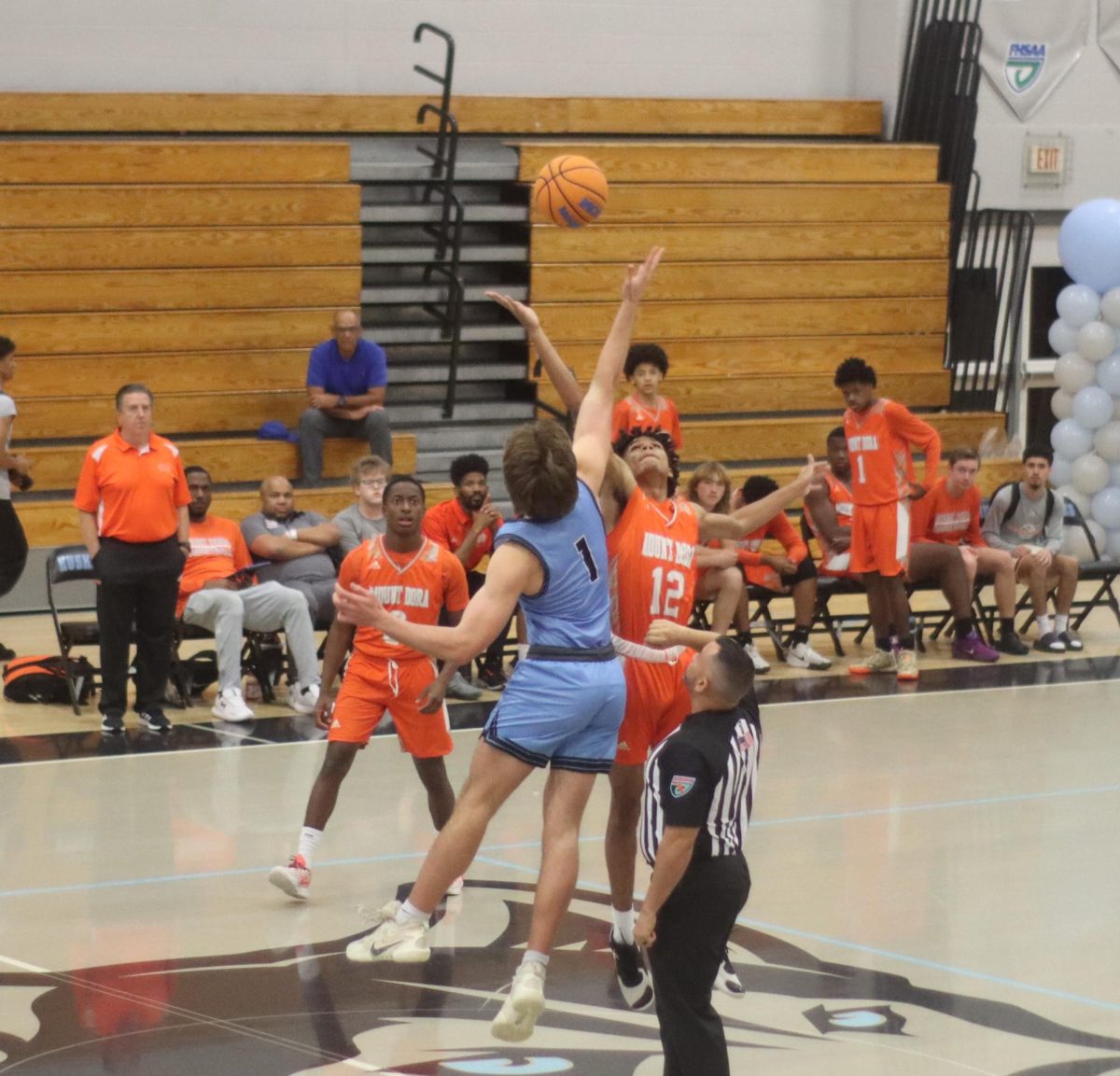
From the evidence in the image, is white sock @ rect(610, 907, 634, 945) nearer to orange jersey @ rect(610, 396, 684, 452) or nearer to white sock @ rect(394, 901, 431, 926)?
white sock @ rect(394, 901, 431, 926)

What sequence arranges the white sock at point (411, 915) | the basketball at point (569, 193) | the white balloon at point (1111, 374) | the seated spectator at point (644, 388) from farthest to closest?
the white balloon at point (1111, 374)
the seated spectator at point (644, 388)
the basketball at point (569, 193)
the white sock at point (411, 915)

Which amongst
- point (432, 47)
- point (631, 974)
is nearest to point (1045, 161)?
point (432, 47)

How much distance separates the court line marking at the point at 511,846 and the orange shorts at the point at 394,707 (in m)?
0.75

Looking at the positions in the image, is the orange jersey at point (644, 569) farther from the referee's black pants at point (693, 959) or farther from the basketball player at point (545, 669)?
the referee's black pants at point (693, 959)

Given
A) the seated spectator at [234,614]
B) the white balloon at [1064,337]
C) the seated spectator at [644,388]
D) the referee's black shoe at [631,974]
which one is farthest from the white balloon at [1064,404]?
the referee's black shoe at [631,974]

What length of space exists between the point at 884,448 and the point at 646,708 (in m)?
5.85

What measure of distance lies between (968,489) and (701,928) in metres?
8.04

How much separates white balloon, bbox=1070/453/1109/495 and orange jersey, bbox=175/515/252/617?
23.1 feet

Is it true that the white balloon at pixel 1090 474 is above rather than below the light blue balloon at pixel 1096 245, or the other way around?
below

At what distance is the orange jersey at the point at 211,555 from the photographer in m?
10.5

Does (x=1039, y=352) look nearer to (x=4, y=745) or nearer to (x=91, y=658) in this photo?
(x=91, y=658)

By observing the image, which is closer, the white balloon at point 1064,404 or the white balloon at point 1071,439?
the white balloon at point 1071,439

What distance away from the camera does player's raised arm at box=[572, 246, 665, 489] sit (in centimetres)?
553

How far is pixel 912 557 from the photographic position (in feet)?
39.4
